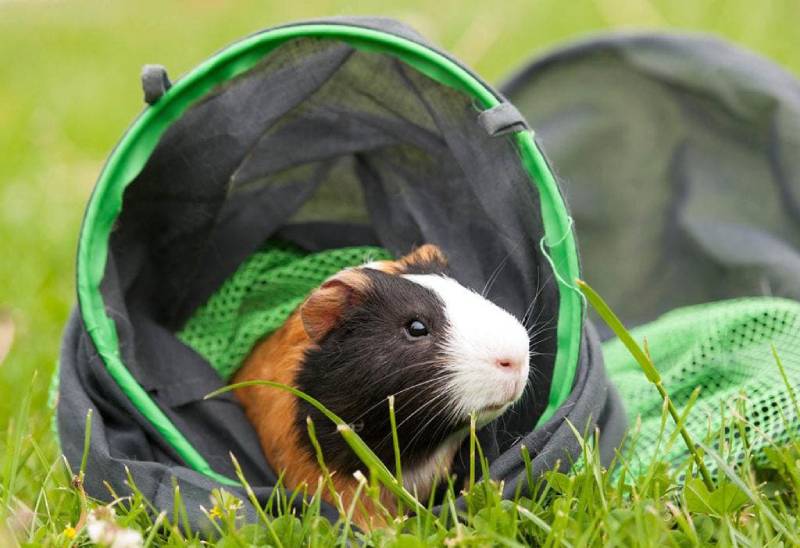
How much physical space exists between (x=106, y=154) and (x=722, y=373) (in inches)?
159

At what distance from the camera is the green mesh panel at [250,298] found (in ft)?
9.74

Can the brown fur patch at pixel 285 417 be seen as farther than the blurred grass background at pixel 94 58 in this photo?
No

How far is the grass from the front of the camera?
2010mm

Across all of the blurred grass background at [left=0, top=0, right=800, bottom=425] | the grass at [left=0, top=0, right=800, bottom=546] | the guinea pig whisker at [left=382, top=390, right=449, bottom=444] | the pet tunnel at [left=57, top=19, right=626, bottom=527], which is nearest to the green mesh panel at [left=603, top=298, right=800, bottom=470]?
the grass at [left=0, top=0, right=800, bottom=546]

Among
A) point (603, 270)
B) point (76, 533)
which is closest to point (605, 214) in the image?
point (603, 270)

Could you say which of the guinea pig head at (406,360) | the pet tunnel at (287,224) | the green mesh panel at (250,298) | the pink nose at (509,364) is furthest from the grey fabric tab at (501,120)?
the green mesh panel at (250,298)

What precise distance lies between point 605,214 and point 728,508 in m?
1.93

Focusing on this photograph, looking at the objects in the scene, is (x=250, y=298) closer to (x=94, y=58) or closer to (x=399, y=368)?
(x=399, y=368)

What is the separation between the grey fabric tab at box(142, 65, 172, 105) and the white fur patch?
90 centimetres

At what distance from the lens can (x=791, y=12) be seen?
7422 mm

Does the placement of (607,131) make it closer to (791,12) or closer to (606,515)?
(606,515)

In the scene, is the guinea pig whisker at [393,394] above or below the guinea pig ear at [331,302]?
below

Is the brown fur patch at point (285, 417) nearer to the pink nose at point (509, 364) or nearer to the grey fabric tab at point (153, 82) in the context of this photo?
the pink nose at point (509, 364)

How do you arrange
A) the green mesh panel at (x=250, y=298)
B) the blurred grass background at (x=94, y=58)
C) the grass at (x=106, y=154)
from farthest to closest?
1. the blurred grass background at (x=94, y=58)
2. the green mesh panel at (x=250, y=298)
3. the grass at (x=106, y=154)
